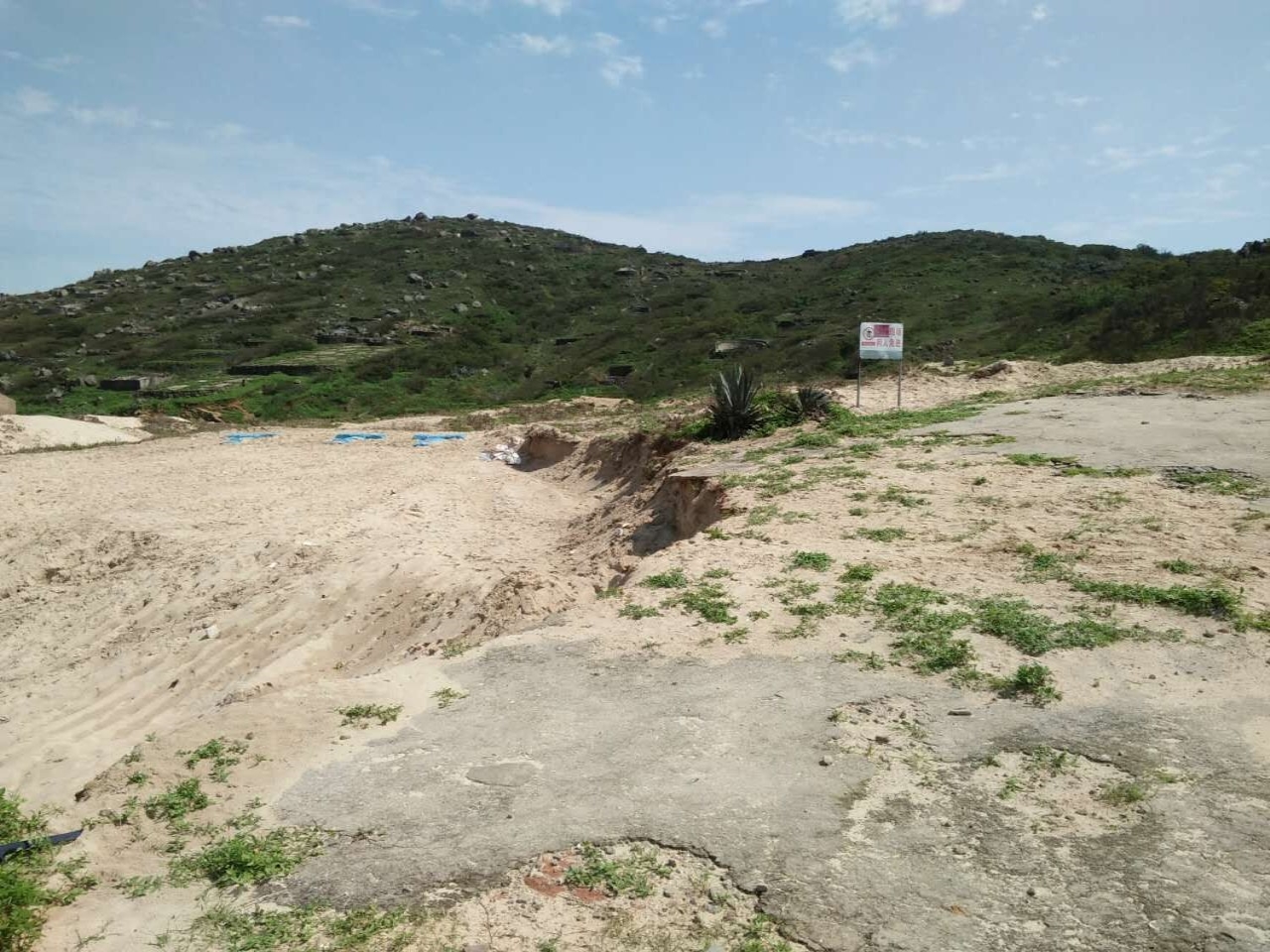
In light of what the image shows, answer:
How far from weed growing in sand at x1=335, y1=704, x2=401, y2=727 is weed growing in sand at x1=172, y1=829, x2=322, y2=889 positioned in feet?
3.65

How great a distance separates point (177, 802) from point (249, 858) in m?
0.78

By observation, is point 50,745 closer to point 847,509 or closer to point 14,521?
point 847,509

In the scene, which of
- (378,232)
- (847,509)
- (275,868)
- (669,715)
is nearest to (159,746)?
(275,868)

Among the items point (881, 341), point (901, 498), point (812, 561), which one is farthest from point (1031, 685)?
point (881, 341)

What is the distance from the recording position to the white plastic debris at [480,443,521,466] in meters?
18.2

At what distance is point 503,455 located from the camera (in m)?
18.5

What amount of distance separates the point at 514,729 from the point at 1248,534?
5689mm

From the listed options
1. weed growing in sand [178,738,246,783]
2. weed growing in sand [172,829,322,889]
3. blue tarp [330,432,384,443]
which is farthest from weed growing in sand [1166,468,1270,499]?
blue tarp [330,432,384,443]

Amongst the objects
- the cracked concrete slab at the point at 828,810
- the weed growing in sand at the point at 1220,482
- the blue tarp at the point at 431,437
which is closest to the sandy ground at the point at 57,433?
the blue tarp at the point at 431,437

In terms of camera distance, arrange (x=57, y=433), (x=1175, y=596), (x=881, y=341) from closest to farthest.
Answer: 1. (x=1175, y=596)
2. (x=881, y=341)
3. (x=57, y=433)

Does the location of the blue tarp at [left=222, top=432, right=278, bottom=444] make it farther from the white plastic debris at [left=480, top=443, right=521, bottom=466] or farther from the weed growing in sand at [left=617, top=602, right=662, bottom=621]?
the weed growing in sand at [left=617, top=602, right=662, bottom=621]

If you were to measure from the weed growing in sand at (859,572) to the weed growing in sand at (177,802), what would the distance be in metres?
4.42

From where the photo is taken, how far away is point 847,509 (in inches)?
332

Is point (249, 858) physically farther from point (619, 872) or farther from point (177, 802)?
point (619, 872)
